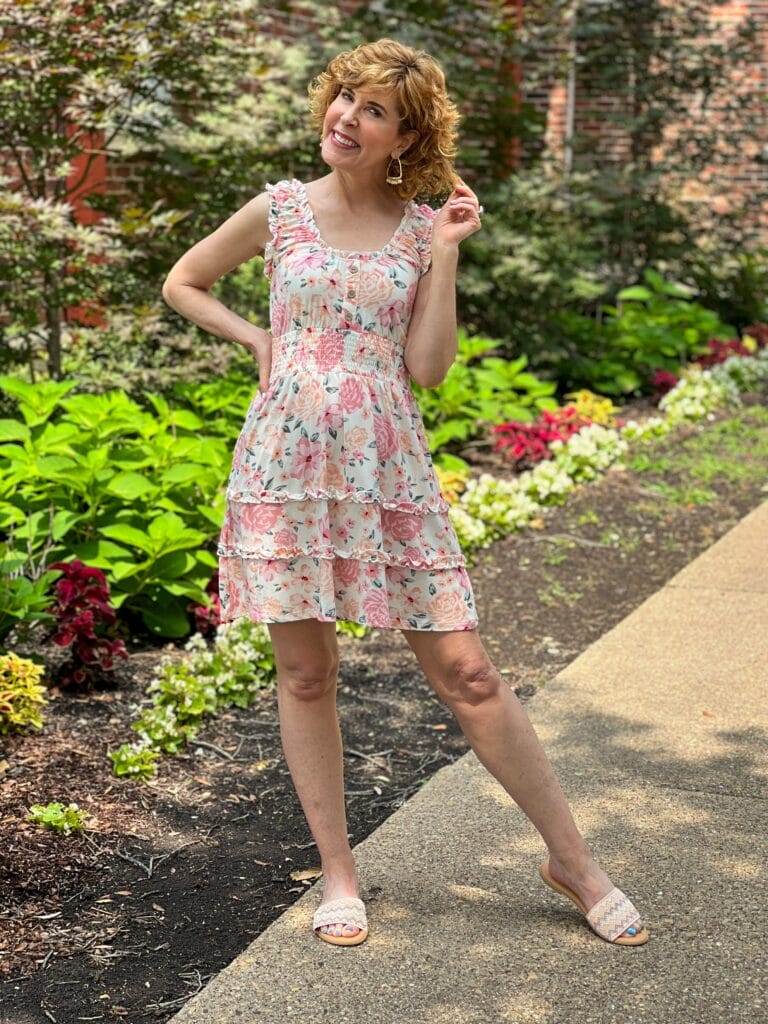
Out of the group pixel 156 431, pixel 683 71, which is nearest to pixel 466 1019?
pixel 156 431

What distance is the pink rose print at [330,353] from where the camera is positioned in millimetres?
2889

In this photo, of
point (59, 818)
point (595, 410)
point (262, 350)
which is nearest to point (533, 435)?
point (595, 410)

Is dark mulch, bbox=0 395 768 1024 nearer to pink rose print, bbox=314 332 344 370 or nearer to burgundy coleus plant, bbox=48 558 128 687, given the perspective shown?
burgundy coleus plant, bbox=48 558 128 687

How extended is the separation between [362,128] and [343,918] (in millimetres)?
1642

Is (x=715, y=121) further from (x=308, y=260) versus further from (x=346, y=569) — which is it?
(x=346, y=569)

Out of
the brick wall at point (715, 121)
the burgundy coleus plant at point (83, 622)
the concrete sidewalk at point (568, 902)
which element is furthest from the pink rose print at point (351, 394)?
the brick wall at point (715, 121)

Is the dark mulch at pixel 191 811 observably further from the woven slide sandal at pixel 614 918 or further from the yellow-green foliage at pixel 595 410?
the yellow-green foliage at pixel 595 410

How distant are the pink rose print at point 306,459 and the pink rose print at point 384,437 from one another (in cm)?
12

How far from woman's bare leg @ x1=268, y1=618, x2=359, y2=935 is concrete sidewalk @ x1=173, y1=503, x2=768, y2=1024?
15 centimetres

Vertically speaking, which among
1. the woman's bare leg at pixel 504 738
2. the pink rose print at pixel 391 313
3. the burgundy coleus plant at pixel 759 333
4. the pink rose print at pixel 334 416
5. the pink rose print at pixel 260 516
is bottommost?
the burgundy coleus plant at pixel 759 333

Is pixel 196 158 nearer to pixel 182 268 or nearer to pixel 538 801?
pixel 182 268

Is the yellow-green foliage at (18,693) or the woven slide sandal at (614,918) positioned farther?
the yellow-green foliage at (18,693)

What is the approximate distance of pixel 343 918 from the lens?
9.78 ft

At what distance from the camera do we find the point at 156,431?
17.7ft
